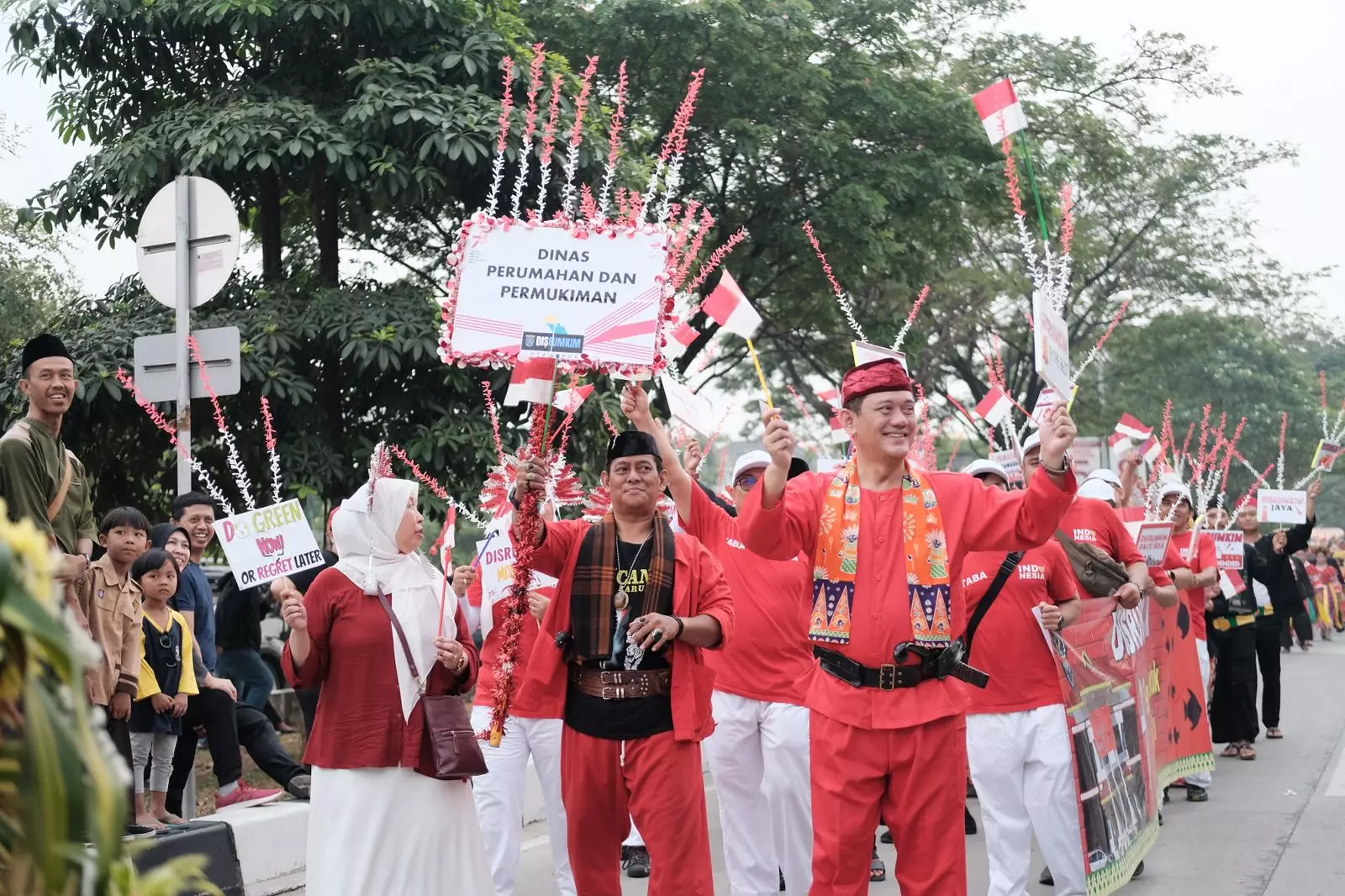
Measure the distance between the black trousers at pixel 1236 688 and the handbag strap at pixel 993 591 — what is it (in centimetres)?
685

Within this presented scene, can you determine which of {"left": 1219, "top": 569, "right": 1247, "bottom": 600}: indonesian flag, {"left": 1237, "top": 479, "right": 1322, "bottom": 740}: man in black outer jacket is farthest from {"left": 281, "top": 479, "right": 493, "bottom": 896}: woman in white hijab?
{"left": 1237, "top": 479, "right": 1322, "bottom": 740}: man in black outer jacket

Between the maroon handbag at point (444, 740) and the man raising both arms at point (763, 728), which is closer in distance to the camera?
the maroon handbag at point (444, 740)

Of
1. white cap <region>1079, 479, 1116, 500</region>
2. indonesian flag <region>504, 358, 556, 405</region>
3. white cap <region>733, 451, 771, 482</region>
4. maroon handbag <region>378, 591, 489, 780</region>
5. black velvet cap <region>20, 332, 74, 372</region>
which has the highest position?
black velvet cap <region>20, 332, 74, 372</region>

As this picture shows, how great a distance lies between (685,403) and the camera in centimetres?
789

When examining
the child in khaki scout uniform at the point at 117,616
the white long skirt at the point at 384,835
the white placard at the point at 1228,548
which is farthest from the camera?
the white placard at the point at 1228,548

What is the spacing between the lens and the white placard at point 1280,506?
14633 millimetres

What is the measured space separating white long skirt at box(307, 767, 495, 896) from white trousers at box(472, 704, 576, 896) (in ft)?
5.26

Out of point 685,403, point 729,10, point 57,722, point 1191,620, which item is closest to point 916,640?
point 685,403

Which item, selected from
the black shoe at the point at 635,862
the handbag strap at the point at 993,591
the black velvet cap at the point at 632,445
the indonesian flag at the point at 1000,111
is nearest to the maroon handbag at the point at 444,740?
the black velvet cap at the point at 632,445

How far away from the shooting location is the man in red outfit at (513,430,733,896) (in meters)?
5.49

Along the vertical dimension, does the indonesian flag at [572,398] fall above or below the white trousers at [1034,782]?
above

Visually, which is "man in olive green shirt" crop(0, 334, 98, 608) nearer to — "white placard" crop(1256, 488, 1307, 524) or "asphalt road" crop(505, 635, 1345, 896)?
"asphalt road" crop(505, 635, 1345, 896)

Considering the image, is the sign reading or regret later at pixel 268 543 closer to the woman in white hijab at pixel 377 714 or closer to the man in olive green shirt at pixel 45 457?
the man in olive green shirt at pixel 45 457

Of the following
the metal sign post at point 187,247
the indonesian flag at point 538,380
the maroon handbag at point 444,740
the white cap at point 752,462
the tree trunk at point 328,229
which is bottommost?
the maroon handbag at point 444,740
